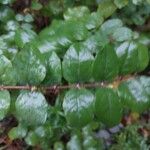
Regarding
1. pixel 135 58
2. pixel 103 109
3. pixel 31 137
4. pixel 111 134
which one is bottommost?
pixel 111 134

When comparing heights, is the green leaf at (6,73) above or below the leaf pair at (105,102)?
above

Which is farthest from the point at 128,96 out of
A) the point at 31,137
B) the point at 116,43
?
the point at 31,137

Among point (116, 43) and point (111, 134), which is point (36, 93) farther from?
point (111, 134)

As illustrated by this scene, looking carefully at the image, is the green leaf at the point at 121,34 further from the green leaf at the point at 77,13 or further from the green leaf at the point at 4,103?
the green leaf at the point at 4,103

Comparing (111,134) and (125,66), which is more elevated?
(125,66)

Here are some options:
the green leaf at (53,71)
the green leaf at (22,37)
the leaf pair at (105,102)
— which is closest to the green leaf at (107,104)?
the leaf pair at (105,102)

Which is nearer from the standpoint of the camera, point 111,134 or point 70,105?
point 70,105

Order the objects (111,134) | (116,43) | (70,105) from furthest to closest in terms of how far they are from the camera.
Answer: (111,134) → (116,43) → (70,105)

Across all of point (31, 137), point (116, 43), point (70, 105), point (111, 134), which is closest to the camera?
point (70, 105)
